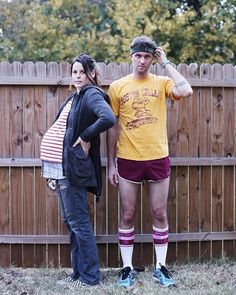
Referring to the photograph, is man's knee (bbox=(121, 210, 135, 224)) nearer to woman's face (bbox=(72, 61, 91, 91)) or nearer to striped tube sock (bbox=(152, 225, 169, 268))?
striped tube sock (bbox=(152, 225, 169, 268))

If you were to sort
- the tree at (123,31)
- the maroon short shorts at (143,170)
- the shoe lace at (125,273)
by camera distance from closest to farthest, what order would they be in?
the maroon short shorts at (143,170) → the shoe lace at (125,273) → the tree at (123,31)

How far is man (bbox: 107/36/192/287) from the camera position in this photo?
4.24 metres

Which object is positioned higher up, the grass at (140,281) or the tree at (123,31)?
the tree at (123,31)

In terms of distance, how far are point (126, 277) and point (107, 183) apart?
0.93 meters

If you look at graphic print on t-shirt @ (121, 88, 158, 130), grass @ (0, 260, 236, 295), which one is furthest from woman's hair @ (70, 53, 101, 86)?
grass @ (0, 260, 236, 295)

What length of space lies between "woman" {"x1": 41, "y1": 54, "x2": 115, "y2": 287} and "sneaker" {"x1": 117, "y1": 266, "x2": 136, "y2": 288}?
0.68ft

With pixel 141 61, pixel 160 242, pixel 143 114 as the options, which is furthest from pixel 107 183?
pixel 141 61

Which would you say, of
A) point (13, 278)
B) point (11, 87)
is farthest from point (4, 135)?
point (13, 278)

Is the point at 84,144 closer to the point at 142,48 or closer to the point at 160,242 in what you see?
the point at 142,48

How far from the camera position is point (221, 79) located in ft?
16.3

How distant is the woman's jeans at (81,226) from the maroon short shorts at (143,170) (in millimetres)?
390

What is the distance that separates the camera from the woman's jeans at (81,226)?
13.7 feet

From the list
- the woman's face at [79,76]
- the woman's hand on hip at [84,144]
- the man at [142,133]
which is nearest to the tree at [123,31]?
the man at [142,133]

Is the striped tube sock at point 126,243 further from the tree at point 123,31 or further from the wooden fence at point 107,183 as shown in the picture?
the tree at point 123,31
